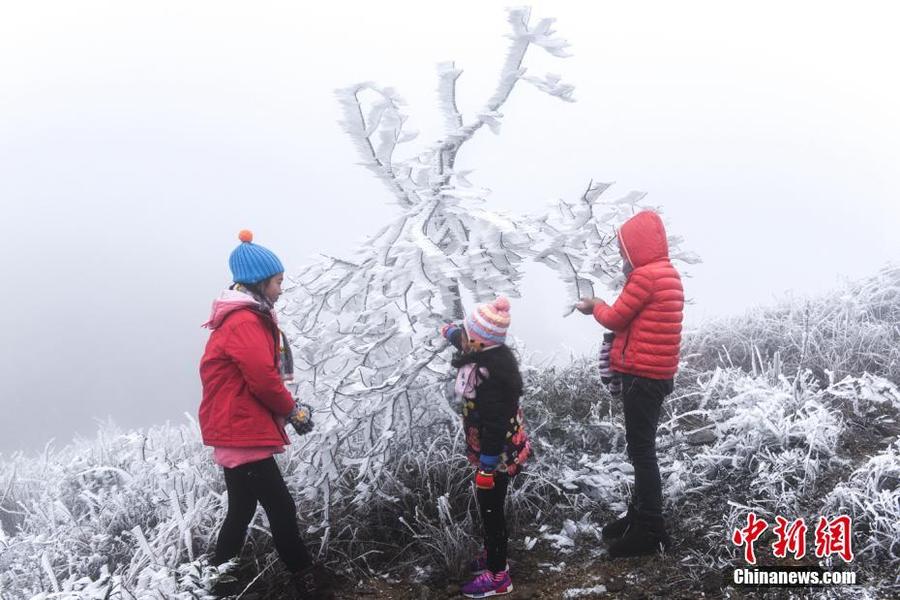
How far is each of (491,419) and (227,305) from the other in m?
1.44

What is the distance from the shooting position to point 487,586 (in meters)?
3.11

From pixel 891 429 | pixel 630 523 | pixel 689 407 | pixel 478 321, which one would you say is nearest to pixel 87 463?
pixel 478 321

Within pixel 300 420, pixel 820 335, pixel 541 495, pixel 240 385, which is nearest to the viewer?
pixel 240 385

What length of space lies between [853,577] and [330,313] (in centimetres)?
315

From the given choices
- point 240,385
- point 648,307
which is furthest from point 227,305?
point 648,307

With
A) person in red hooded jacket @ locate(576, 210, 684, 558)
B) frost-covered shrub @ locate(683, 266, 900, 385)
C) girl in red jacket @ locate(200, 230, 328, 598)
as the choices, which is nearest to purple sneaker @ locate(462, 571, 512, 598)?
person in red hooded jacket @ locate(576, 210, 684, 558)

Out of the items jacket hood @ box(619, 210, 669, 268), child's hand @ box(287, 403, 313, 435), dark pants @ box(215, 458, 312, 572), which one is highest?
jacket hood @ box(619, 210, 669, 268)

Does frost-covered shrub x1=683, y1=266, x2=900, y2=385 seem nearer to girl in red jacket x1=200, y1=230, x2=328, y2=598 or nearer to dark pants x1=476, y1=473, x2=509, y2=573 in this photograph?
dark pants x1=476, y1=473, x2=509, y2=573

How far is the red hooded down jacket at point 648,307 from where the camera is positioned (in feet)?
10.3

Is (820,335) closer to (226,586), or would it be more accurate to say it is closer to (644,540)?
(644,540)

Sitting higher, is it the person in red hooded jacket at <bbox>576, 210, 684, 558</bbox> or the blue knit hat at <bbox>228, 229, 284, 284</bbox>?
the blue knit hat at <bbox>228, 229, 284, 284</bbox>

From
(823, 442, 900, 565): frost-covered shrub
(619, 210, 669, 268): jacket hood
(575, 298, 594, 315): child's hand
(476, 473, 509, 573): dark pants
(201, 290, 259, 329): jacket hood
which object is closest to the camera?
(823, 442, 900, 565): frost-covered shrub

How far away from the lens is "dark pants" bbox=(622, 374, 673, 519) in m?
3.25

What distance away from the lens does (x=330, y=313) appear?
3.95 metres
